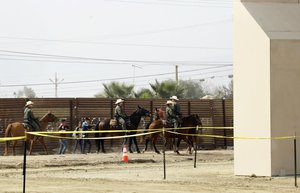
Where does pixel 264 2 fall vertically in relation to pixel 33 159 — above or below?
above

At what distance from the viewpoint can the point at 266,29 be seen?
2464 cm

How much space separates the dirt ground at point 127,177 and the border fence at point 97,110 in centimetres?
905

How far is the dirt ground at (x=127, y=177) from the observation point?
2088 cm

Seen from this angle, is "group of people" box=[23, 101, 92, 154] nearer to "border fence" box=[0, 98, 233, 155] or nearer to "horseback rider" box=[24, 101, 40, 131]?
"horseback rider" box=[24, 101, 40, 131]

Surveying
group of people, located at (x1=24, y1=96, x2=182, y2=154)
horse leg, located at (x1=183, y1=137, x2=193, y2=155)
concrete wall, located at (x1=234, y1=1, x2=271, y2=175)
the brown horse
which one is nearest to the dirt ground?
concrete wall, located at (x1=234, y1=1, x2=271, y2=175)

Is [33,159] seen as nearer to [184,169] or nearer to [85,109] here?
[184,169]

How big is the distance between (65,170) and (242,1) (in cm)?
890

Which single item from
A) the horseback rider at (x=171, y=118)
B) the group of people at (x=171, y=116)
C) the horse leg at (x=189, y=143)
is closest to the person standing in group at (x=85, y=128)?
the group of people at (x=171, y=116)

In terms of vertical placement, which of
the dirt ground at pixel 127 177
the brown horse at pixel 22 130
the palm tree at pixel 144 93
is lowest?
the dirt ground at pixel 127 177

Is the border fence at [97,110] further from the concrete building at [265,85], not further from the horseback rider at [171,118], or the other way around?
the concrete building at [265,85]

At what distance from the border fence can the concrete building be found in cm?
2077

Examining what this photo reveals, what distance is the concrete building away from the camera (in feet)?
80.3

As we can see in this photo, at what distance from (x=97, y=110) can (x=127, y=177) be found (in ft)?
70.9

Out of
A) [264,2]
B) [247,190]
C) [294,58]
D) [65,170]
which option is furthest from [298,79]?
[65,170]
